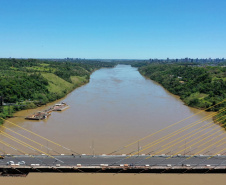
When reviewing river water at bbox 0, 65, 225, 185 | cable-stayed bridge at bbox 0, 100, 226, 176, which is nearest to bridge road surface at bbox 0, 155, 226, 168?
cable-stayed bridge at bbox 0, 100, 226, 176

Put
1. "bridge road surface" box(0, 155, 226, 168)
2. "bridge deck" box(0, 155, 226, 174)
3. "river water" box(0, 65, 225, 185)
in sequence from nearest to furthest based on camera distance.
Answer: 1. "river water" box(0, 65, 225, 185)
2. "bridge deck" box(0, 155, 226, 174)
3. "bridge road surface" box(0, 155, 226, 168)

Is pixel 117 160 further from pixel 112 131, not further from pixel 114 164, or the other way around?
pixel 112 131

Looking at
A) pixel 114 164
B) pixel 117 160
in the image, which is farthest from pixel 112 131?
pixel 114 164

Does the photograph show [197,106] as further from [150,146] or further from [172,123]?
[150,146]

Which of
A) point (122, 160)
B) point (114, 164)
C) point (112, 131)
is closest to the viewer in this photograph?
point (114, 164)

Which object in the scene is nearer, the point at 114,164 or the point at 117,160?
the point at 114,164

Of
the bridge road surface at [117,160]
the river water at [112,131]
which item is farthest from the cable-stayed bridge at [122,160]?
the river water at [112,131]

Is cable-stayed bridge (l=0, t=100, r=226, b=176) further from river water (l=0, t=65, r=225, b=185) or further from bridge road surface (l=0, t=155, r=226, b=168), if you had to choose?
river water (l=0, t=65, r=225, b=185)

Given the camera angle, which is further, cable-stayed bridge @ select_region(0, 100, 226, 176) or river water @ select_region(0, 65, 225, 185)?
cable-stayed bridge @ select_region(0, 100, 226, 176)

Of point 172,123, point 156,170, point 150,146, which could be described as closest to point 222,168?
point 156,170
